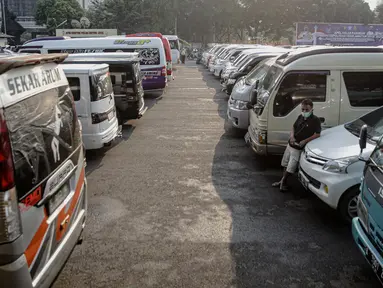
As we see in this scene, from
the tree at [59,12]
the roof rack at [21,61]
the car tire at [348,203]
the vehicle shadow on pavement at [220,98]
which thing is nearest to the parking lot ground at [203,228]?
the car tire at [348,203]

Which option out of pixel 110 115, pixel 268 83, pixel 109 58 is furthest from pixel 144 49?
pixel 268 83

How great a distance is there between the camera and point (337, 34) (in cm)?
3678

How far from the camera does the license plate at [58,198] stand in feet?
10.9

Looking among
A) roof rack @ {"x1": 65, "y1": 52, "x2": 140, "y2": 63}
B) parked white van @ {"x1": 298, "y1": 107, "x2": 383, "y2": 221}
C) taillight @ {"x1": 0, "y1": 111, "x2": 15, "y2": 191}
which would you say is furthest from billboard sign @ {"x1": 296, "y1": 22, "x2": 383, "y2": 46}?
taillight @ {"x1": 0, "y1": 111, "x2": 15, "y2": 191}

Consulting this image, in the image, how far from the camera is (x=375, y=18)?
205 feet

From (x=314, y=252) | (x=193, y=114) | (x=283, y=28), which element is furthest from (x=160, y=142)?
(x=283, y=28)

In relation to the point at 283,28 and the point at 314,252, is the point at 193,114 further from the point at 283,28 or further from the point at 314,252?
the point at 283,28

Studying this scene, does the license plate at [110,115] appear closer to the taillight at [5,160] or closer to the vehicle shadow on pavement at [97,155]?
the vehicle shadow on pavement at [97,155]

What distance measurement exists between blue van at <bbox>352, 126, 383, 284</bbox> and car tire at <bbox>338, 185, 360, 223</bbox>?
37.4 inches

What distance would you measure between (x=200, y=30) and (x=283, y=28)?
1381cm

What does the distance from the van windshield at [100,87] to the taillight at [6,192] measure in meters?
5.12

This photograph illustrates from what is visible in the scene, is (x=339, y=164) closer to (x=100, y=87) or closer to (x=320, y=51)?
(x=320, y=51)

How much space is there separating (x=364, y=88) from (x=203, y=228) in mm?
3993

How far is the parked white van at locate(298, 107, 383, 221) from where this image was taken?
5016 mm
